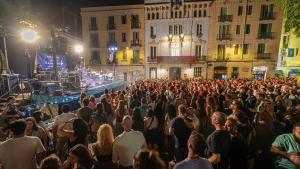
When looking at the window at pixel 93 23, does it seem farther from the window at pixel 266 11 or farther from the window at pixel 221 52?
the window at pixel 266 11

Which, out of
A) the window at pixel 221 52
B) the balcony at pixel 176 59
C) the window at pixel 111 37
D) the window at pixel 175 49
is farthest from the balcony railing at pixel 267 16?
the window at pixel 111 37

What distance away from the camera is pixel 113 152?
10.9 ft

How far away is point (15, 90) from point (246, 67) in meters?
29.0

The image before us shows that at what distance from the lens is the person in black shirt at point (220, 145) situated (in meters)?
3.21

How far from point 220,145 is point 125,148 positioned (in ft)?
5.24

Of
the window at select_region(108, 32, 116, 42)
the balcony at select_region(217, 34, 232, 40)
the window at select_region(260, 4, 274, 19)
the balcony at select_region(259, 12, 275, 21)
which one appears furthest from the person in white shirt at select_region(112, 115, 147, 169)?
the window at select_region(260, 4, 274, 19)

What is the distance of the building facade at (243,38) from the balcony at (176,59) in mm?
2743

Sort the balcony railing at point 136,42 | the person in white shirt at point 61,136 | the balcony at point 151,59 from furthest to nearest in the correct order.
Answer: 1. the balcony railing at point 136,42
2. the balcony at point 151,59
3. the person in white shirt at point 61,136

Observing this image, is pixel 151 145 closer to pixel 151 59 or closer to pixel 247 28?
pixel 151 59

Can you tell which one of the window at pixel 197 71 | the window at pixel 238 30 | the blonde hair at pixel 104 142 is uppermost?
the window at pixel 238 30

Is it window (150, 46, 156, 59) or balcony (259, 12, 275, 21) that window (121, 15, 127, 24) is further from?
balcony (259, 12, 275, 21)

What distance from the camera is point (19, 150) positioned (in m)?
3.17

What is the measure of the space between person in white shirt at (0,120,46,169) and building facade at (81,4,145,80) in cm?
2935

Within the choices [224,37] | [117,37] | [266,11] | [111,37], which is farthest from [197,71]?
[111,37]
